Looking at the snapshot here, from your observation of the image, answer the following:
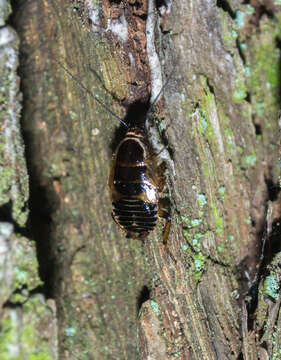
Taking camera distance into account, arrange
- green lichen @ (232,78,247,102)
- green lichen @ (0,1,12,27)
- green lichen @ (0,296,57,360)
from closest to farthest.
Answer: green lichen @ (0,296,57,360)
green lichen @ (0,1,12,27)
green lichen @ (232,78,247,102)

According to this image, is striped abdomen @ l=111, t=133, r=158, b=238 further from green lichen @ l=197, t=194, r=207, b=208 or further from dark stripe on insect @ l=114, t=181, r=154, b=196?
green lichen @ l=197, t=194, r=207, b=208

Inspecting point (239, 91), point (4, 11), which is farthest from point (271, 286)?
point (4, 11)

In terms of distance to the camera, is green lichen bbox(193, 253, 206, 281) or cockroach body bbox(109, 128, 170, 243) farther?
cockroach body bbox(109, 128, 170, 243)

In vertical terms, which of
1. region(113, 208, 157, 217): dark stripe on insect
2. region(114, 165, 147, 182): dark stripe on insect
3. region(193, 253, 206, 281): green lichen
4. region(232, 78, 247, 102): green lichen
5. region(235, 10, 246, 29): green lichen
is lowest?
region(193, 253, 206, 281): green lichen

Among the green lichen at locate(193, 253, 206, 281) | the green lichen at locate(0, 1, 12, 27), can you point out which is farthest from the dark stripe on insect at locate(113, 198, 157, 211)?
the green lichen at locate(0, 1, 12, 27)

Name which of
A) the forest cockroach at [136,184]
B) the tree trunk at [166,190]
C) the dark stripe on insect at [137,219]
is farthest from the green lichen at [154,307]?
the dark stripe on insect at [137,219]

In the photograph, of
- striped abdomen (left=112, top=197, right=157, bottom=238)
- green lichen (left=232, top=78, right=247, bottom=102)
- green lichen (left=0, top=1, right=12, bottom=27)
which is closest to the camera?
green lichen (left=0, top=1, right=12, bottom=27)

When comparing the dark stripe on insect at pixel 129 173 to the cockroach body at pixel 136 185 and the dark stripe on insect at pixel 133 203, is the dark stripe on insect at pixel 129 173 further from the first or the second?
the dark stripe on insect at pixel 133 203

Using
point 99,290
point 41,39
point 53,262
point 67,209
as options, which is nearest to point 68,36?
point 41,39

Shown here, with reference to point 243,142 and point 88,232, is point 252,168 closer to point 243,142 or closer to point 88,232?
point 243,142
